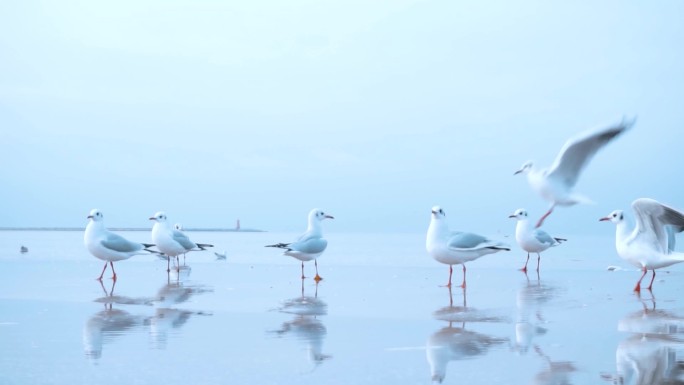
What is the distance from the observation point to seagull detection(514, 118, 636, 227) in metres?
12.3

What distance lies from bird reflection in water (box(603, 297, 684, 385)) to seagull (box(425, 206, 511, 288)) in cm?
379

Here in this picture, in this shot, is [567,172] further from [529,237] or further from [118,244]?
[118,244]

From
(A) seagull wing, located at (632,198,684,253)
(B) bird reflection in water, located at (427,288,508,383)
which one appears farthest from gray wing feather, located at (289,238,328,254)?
(B) bird reflection in water, located at (427,288,508,383)

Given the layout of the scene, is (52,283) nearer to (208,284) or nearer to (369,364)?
(208,284)

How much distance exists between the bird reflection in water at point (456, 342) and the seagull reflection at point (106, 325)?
256cm

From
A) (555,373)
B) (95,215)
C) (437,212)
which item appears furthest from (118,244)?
(555,373)

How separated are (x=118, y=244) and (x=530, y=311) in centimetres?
831

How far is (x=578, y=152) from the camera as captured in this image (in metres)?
12.6

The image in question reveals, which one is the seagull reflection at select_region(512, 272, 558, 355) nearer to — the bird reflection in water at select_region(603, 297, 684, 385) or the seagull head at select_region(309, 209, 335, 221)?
the bird reflection in water at select_region(603, 297, 684, 385)

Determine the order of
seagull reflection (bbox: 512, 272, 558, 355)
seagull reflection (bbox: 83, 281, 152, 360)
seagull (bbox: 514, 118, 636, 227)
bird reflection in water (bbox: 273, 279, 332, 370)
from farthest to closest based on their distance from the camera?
1. seagull (bbox: 514, 118, 636, 227)
2. seagull reflection (bbox: 512, 272, 558, 355)
3. seagull reflection (bbox: 83, 281, 152, 360)
4. bird reflection in water (bbox: 273, 279, 332, 370)

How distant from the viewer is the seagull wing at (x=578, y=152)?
1201 centimetres

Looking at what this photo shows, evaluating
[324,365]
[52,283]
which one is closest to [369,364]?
[324,365]

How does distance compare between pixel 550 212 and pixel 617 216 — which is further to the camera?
pixel 617 216

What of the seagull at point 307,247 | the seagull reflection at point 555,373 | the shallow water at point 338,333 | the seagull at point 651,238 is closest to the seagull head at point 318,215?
the seagull at point 307,247
